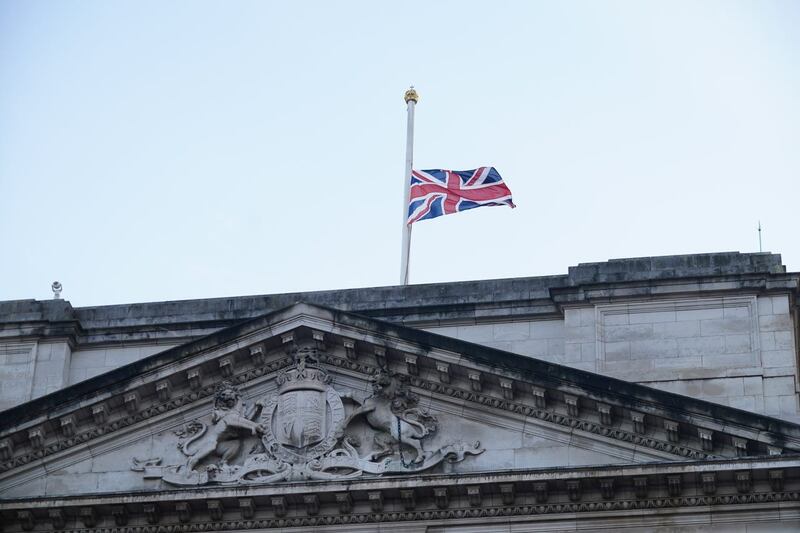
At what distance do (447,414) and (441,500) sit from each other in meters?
1.99

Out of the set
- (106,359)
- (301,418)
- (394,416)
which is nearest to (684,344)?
(394,416)

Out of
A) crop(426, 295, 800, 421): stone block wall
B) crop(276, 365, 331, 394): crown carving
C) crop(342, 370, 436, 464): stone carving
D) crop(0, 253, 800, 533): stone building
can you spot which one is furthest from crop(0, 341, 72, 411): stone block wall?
crop(426, 295, 800, 421): stone block wall

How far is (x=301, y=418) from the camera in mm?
42594

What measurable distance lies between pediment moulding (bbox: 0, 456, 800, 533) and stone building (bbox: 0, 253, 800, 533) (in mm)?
36

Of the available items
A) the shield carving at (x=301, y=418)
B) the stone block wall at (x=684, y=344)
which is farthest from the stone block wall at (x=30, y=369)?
the stone block wall at (x=684, y=344)

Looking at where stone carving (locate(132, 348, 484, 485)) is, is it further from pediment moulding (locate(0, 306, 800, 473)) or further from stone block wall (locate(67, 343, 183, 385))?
stone block wall (locate(67, 343, 183, 385))

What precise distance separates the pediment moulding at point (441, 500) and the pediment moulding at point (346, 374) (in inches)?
36.7

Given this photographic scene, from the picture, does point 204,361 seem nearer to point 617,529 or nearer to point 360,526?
point 360,526

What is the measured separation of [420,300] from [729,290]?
6212 millimetres

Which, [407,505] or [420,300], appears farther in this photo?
[420,300]

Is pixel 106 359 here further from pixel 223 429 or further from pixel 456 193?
pixel 456 193

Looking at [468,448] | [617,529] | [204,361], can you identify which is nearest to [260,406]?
[204,361]

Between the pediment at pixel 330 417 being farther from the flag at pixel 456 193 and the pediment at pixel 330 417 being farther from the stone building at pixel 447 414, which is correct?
the flag at pixel 456 193

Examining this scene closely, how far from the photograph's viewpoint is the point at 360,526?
4144cm
